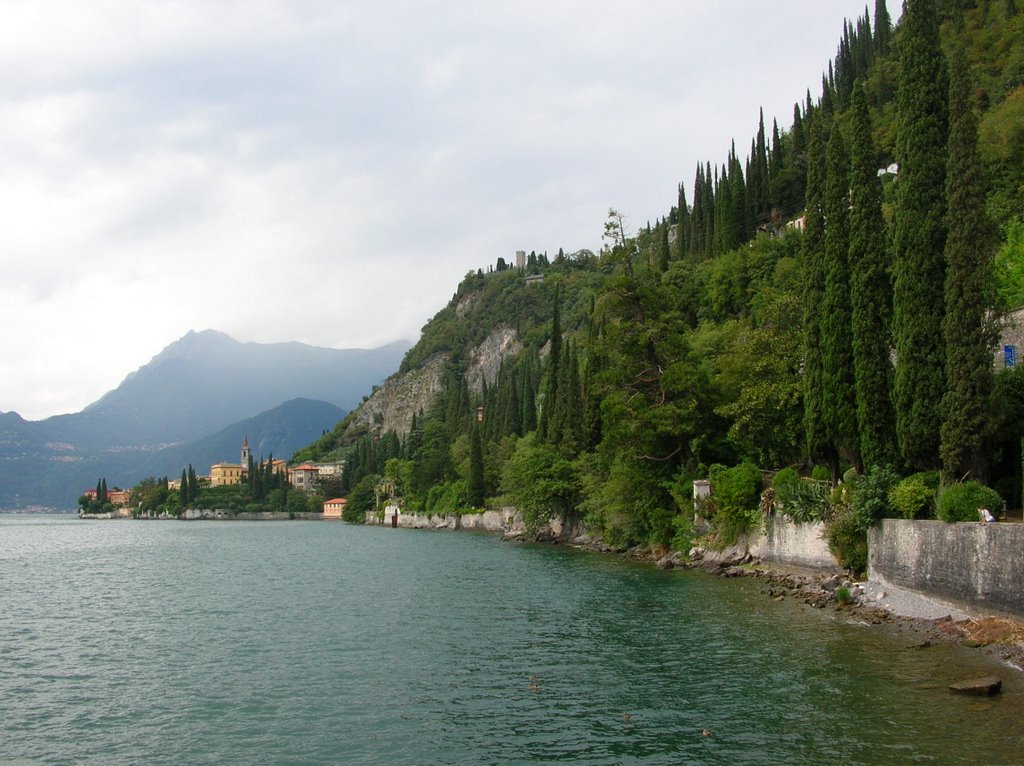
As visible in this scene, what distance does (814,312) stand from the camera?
34094mm

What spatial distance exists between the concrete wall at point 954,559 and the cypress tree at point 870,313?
10.8 ft

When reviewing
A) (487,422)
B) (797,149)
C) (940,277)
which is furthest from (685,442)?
(487,422)

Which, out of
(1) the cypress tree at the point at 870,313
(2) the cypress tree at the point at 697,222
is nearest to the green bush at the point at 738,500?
(1) the cypress tree at the point at 870,313

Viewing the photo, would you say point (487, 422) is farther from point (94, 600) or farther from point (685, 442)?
point (94, 600)

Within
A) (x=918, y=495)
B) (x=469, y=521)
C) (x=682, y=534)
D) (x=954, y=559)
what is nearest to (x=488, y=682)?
(x=954, y=559)

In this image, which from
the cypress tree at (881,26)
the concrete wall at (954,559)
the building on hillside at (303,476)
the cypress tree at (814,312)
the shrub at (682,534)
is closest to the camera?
the concrete wall at (954,559)

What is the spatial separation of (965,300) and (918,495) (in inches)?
239

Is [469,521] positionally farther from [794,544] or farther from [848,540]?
[848,540]

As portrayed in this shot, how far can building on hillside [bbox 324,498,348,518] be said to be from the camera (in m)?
161

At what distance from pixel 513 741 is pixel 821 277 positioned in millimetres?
25568

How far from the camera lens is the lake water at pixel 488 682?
47.2 ft

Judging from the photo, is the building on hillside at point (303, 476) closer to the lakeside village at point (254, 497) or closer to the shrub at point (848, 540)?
the lakeside village at point (254, 497)

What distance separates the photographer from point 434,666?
69.1 ft

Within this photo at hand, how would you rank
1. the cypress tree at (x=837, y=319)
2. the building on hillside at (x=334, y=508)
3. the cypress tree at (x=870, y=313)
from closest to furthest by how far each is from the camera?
the cypress tree at (x=870, y=313) < the cypress tree at (x=837, y=319) < the building on hillside at (x=334, y=508)
